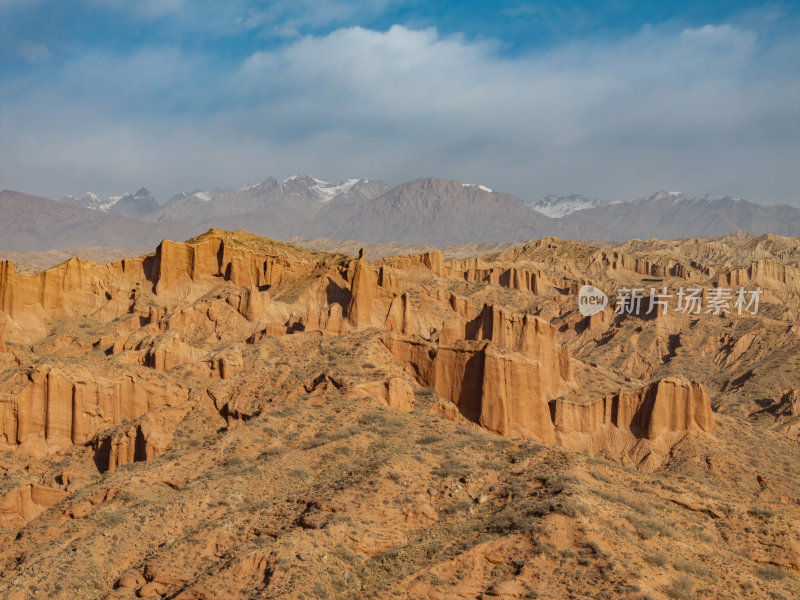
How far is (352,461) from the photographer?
36.2 metres

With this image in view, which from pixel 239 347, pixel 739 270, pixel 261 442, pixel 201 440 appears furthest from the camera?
pixel 739 270

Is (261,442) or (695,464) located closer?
(261,442)

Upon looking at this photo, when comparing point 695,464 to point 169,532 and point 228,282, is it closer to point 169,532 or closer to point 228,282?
point 169,532

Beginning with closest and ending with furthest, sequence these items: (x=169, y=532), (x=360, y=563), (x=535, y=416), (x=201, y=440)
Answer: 1. (x=360, y=563)
2. (x=169, y=532)
3. (x=201, y=440)
4. (x=535, y=416)

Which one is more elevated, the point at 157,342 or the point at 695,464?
Answer: the point at 157,342

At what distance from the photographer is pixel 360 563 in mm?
28375

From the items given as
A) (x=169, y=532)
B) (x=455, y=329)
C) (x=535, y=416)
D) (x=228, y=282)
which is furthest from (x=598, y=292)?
(x=169, y=532)

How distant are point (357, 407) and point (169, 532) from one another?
1101cm

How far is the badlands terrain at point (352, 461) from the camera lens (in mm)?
27172

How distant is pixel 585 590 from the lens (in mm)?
24859

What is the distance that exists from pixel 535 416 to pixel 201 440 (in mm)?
17825

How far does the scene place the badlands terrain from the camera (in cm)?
2717

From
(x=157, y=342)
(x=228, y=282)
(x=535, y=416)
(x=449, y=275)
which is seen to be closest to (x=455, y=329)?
(x=535, y=416)

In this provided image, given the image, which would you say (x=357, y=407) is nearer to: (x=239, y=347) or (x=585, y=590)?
(x=239, y=347)
